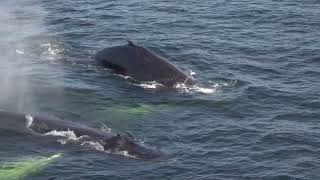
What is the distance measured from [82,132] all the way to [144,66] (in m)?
9.55

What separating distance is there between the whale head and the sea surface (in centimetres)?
37

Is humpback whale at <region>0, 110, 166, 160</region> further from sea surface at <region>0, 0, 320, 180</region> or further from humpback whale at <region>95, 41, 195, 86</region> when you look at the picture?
humpback whale at <region>95, 41, 195, 86</region>

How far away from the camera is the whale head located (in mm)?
27922

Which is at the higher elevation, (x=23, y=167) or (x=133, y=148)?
(x=133, y=148)

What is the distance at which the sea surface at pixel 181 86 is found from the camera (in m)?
28.4

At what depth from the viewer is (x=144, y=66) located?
125 feet

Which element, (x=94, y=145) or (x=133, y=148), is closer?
(x=133, y=148)

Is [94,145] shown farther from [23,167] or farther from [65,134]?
[23,167]

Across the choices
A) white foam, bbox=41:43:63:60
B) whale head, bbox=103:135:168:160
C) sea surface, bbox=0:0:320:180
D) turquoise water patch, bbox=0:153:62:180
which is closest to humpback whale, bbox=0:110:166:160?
whale head, bbox=103:135:168:160

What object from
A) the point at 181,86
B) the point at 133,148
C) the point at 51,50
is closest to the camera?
the point at 133,148

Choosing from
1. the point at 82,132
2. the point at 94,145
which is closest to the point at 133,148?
the point at 94,145

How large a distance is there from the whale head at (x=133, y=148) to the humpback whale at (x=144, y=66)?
359 inches

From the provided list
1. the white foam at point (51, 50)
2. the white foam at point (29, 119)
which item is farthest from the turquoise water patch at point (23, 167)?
the white foam at point (51, 50)

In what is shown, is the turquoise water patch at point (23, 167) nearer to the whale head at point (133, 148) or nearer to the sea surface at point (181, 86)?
the sea surface at point (181, 86)
